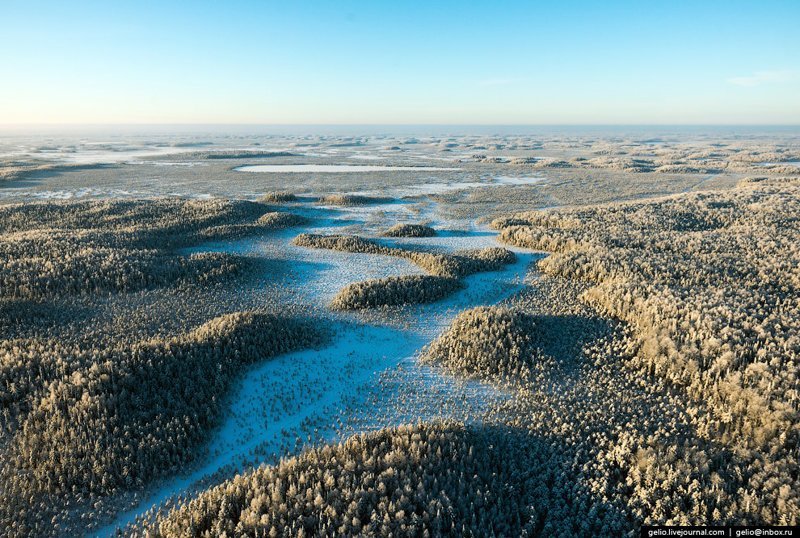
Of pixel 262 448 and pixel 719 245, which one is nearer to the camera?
pixel 262 448

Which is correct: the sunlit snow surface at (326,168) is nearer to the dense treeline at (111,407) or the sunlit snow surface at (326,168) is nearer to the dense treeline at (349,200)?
the dense treeline at (349,200)

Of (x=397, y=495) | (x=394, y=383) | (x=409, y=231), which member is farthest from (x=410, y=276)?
(x=397, y=495)

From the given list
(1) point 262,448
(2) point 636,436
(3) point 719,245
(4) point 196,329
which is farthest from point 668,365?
(3) point 719,245

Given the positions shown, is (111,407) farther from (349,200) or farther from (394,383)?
(349,200)

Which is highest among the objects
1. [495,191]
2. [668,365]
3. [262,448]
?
[495,191]

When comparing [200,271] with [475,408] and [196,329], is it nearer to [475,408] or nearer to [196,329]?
[196,329]

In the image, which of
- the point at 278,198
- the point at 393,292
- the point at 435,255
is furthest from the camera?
the point at 278,198

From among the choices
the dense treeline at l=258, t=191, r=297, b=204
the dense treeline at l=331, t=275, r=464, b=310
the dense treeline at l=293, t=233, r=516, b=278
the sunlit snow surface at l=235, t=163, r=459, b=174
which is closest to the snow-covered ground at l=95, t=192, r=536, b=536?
the dense treeline at l=331, t=275, r=464, b=310
